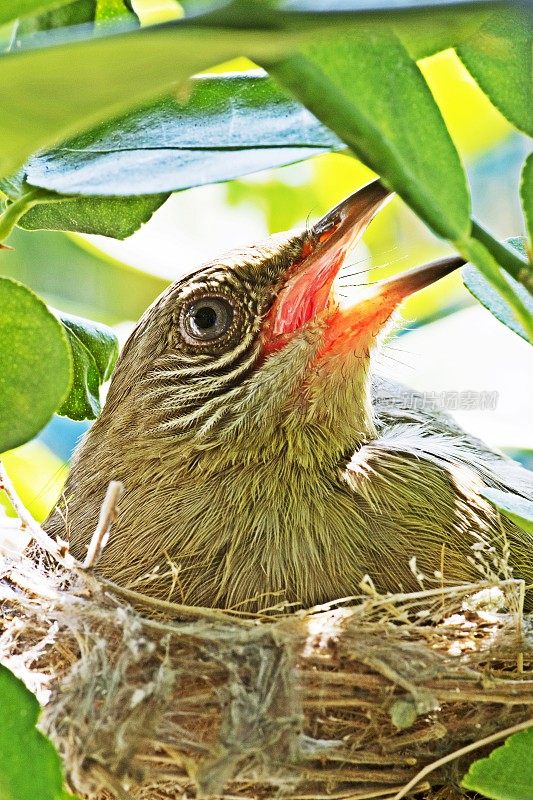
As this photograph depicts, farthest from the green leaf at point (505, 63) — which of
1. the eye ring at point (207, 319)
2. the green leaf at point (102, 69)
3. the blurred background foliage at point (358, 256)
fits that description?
the blurred background foliage at point (358, 256)

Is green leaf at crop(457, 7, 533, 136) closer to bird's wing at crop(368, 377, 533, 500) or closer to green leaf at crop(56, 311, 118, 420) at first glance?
green leaf at crop(56, 311, 118, 420)

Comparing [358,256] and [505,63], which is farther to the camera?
[358,256]

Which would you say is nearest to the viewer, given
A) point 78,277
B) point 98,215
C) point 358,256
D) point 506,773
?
point 506,773

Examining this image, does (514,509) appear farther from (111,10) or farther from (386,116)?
(111,10)

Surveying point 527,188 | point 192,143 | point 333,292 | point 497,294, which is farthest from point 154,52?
point 333,292

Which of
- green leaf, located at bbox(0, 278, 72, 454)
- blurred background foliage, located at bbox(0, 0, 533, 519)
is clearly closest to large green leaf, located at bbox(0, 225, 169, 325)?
blurred background foliage, located at bbox(0, 0, 533, 519)

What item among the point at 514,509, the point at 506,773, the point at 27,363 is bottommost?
the point at 506,773

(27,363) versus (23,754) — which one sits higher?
(27,363)
